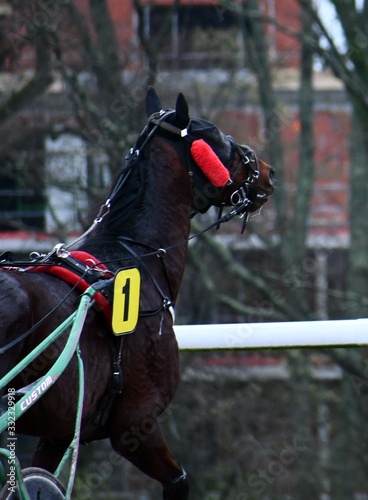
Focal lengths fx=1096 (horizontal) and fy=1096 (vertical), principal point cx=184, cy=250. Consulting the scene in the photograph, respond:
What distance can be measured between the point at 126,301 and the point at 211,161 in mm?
869

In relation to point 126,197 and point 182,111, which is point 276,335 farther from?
point 182,111

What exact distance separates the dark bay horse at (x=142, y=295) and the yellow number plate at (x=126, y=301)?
0.10m

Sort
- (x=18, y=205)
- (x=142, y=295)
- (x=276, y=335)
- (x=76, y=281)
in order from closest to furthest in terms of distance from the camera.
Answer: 1. (x=76, y=281)
2. (x=142, y=295)
3. (x=276, y=335)
4. (x=18, y=205)

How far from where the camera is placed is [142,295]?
5074 millimetres

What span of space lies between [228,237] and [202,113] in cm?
219

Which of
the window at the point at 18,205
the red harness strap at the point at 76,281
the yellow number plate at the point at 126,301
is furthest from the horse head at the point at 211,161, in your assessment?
the window at the point at 18,205

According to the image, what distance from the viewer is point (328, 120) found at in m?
22.1

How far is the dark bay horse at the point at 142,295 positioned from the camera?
4.53 metres

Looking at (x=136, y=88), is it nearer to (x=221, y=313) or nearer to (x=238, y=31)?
(x=238, y=31)

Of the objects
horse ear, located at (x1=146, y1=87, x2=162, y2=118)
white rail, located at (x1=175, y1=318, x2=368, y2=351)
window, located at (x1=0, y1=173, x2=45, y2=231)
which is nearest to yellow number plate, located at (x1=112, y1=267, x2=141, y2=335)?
horse ear, located at (x1=146, y1=87, x2=162, y2=118)

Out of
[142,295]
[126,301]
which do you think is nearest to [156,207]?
[142,295]

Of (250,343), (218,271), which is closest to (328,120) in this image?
(218,271)

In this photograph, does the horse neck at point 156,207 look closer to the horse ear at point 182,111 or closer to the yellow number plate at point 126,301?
the horse ear at point 182,111

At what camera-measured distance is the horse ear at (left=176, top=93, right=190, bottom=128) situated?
5.11 m
